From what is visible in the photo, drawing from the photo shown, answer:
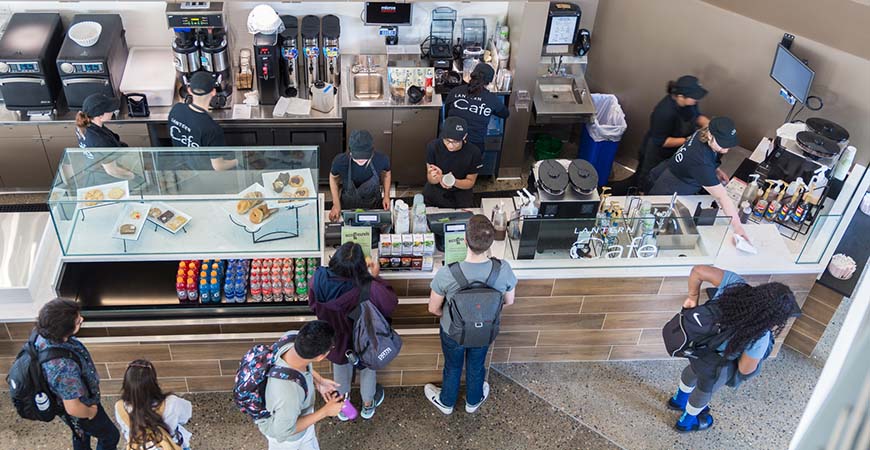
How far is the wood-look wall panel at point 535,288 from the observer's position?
4832 millimetres

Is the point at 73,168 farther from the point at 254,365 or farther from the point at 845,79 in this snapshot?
the point at 845,79

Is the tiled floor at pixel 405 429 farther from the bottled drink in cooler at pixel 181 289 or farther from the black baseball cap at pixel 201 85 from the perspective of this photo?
the black baseball cap at pixel 201 85

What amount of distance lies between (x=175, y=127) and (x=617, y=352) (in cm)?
349

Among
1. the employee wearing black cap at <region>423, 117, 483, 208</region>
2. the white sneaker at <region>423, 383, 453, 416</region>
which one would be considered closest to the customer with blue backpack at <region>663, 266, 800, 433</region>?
the white sneaker at <region>423, 383, 453, 416</region>

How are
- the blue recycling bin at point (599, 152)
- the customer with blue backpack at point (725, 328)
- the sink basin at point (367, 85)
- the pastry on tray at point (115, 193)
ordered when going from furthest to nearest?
1. the blue recycling bin at point (599, 152)
2. the sink basin at point (367, 85)
3. the pastry on tray at point (115, 193)
4. the customer with blue backpack at point (725, 328)

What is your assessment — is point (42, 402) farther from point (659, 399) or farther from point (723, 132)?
point (723, 132)

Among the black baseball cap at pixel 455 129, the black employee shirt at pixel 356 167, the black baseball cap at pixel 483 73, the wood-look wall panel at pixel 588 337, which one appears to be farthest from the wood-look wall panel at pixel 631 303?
the black baseball cap at pixel 483 73

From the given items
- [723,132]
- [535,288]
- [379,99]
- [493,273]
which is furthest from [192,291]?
[723,132]

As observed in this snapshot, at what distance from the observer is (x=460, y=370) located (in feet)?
15.7

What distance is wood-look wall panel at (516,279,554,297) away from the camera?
4.83 meters

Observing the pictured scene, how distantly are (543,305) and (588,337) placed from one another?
0.52m

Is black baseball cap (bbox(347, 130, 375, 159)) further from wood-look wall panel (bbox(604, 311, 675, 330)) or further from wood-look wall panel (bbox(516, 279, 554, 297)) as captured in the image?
wood-look wall panel (bbox(604, 311, 675, 330))

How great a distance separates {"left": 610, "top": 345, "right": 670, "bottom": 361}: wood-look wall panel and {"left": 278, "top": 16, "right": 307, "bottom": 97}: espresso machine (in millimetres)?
3458

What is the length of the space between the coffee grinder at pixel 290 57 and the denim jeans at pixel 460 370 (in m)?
3.03
